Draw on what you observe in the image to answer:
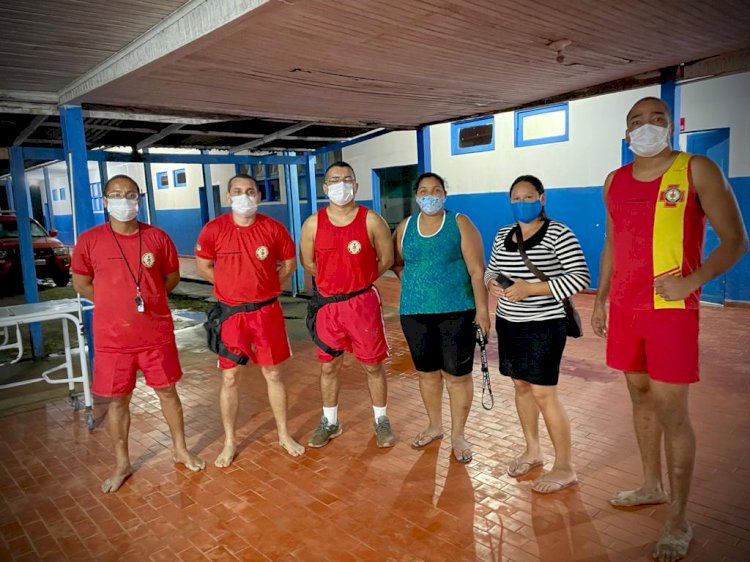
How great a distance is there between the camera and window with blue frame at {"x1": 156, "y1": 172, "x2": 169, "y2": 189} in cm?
2030

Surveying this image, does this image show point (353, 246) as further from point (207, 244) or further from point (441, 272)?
point (207, 244)

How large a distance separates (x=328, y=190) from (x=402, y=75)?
1.43m

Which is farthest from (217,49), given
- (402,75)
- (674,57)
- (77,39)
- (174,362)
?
(674,57)

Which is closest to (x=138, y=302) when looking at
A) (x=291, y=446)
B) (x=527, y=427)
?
(x=291, y=446)

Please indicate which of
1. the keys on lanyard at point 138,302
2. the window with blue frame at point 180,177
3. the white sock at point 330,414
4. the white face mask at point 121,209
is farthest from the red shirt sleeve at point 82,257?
the window with blue frame at point 180,177

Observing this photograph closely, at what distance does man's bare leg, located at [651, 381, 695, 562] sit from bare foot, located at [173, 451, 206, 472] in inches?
109

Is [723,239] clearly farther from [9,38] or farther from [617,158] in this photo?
[617,158]

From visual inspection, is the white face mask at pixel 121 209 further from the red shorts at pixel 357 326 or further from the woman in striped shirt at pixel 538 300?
the woman in striped shirt at pixel 538 300

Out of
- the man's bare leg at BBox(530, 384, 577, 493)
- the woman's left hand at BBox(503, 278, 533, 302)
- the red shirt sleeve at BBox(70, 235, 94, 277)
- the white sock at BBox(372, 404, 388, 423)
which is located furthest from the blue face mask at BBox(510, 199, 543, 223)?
the red shirt sleeve at BBox(70, 235, 94, 277)

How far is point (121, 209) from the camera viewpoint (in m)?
3.38

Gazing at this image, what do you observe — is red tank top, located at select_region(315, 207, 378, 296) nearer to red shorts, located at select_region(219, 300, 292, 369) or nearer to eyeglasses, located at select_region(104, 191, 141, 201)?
red shorts, located at select_region(219, 300, 292, 369)

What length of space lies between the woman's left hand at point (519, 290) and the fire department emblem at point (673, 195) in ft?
Answer: 2.64

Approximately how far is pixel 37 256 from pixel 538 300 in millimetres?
12361

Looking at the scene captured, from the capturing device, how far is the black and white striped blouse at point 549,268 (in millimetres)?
2930
